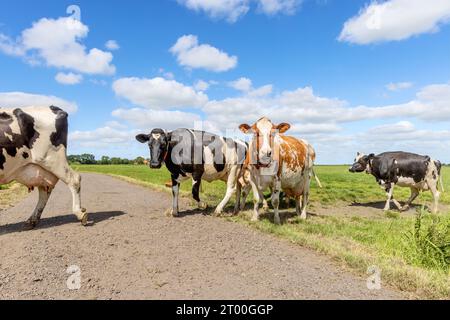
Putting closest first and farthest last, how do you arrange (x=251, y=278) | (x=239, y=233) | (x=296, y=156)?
(x=251, y=278) < (x=239, y=233) < (x=296, y=156)

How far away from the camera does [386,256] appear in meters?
5.80

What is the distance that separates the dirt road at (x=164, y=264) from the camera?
3982 mm

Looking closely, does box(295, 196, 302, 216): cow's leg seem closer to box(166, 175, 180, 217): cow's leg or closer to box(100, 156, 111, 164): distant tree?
box(166, 175, 180, 217): cow's leg

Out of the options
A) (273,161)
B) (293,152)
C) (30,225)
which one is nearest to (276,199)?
(273,161)

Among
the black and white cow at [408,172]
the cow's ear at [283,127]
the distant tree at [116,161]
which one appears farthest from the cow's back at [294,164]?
the distant tree at [116,161]

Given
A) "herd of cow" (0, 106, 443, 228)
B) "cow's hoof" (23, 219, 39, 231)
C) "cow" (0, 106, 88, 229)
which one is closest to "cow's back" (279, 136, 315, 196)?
"herd of cow" (0, 106, 443, 228)

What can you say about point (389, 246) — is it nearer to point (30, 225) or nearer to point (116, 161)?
point (30, 225)

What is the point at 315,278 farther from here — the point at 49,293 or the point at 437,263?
the point at 49,293

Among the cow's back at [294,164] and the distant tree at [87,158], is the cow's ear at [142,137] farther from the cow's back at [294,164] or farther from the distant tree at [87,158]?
the distant tree at [87,158]

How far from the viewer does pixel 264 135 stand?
8.33 m

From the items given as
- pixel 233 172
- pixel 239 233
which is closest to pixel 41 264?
pixel 239 233

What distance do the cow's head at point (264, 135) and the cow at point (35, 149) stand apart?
4.37 metres

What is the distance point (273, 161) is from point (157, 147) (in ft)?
10.6
